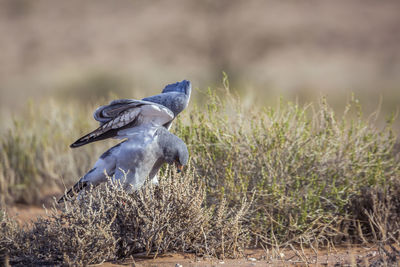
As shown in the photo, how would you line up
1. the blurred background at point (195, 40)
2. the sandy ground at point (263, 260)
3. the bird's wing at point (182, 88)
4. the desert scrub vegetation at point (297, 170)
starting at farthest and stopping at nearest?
1. the blurred background at point (195, 40)
2. the desert scrub vegetation at point (297, 170)
3. the bird's wing at point (182, 88)
4. the sandy ground at point (263, 260)

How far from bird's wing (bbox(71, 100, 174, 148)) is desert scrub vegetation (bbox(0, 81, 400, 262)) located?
3.20 ft

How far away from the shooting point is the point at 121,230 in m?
3.77

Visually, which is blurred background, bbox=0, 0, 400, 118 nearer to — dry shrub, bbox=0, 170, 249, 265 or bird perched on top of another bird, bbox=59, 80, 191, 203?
bird perched on top of another bird, bbox=59, 80, 191, 203

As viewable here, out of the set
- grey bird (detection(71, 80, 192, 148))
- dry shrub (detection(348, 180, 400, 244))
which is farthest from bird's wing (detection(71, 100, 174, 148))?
dry shrub (detection(348, 180, 400, 244))

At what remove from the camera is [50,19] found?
33500 mm

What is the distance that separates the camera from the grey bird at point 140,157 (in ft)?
12.8

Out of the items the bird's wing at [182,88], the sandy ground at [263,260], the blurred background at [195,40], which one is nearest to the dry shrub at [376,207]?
the sandy ground at [263,260]

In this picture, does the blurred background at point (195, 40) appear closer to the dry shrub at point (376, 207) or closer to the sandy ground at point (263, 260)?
the dry shrub at point (376, 207)

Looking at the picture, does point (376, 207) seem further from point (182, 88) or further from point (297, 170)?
point (182, 88)

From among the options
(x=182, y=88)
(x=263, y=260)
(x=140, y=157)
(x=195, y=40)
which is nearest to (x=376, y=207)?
(x=263, y=260)

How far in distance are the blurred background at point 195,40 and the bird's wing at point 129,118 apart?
24.8 metres

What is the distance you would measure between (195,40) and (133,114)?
98.4 ft

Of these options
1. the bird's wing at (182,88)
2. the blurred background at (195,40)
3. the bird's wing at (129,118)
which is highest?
the bird's wing at (182,88)

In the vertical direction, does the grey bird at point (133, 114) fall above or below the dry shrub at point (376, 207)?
above
